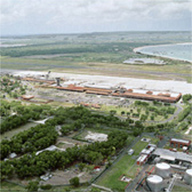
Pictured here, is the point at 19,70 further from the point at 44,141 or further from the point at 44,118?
the point at 44,141

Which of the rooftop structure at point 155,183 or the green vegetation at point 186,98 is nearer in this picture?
the rooftop structure at point 155,183

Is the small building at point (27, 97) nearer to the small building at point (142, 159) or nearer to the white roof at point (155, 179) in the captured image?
the small building at point (142, 159)

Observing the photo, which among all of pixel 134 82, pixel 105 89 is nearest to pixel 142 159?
pixel 105 89

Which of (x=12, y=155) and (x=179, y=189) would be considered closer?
(x=179, y=189)

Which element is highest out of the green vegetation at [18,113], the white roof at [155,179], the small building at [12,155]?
the green vegetation at [18,113]

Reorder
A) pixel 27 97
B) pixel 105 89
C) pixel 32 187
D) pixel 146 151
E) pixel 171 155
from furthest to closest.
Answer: pixel 105 89 < pixel 27 97 < pixel 146 151 < pixel 171 155 < pixel 32 187

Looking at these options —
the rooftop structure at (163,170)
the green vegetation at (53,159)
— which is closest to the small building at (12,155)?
the green vegetation at (53,159)

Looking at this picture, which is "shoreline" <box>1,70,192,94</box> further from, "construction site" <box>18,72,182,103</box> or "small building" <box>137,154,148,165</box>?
"small building" <box>137,154,148,165</box>

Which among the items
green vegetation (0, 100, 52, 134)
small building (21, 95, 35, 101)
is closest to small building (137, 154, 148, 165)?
green vegetation (0, 100, 52, 134)

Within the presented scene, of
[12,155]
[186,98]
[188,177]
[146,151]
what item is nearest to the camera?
[188,177]

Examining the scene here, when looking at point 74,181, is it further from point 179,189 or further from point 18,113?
point 18,113

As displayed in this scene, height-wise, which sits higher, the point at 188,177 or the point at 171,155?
the point at 171,155
